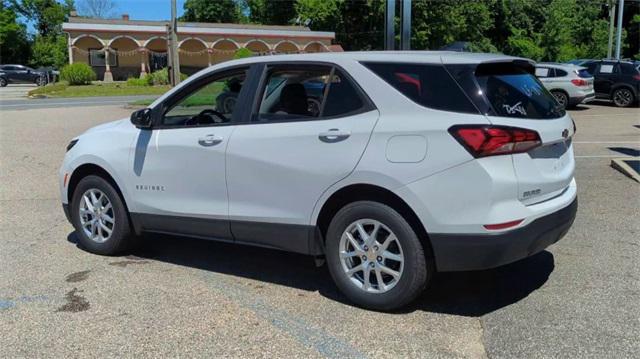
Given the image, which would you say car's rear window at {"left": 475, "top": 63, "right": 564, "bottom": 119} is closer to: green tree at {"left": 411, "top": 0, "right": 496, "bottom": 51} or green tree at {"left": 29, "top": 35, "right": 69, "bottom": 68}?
green tree at {"left": 411, "top": 0, "right": 496, "bottom": 51}

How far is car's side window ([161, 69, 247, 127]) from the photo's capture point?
17.4 feet

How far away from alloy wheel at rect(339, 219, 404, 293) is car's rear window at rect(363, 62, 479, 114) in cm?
91

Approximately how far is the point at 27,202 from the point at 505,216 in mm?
6566

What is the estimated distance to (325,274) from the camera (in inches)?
213

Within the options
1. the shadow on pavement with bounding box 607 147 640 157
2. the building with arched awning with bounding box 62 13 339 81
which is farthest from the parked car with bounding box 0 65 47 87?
the shadow on pavement with bounding box 607 147 640 157

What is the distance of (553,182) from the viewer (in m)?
4.40

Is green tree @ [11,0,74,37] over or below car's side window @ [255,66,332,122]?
over

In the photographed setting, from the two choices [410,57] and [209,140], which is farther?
[209,140]

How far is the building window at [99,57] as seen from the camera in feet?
171

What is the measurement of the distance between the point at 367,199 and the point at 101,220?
2.76m

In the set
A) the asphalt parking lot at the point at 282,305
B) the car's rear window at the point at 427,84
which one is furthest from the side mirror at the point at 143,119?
the car's rear window at the point at 427,84

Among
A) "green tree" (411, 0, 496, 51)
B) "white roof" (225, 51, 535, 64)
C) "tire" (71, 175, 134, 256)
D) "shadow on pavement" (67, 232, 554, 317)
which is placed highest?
"green tree" (411, 0, 496, 51)

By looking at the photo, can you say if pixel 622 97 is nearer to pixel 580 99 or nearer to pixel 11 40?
pixel 580 99

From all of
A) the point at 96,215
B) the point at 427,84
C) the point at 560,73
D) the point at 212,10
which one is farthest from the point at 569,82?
the point at 212,10
